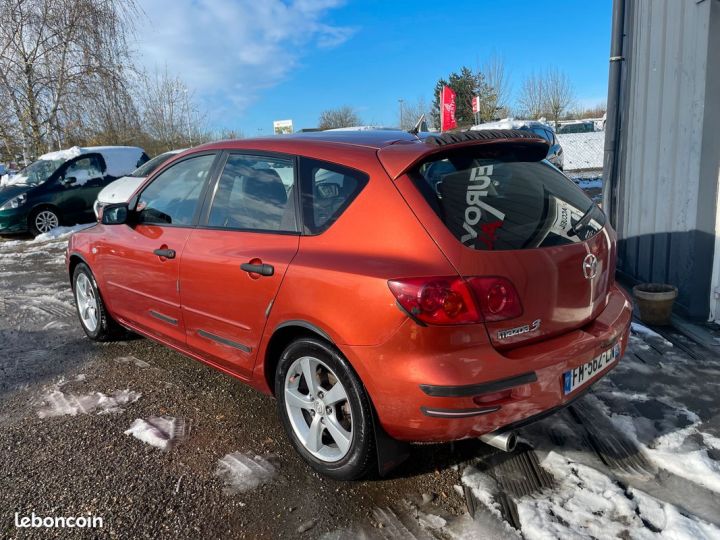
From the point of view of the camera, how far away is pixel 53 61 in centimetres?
1584

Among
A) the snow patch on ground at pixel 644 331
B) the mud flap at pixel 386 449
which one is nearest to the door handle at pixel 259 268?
the mud flap at pixel 386 449

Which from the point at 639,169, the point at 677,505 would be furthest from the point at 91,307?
the point at 639,169

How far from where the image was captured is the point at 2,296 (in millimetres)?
6785

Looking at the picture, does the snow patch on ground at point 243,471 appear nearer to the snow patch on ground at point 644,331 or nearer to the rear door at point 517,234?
the rear door at point 517,234

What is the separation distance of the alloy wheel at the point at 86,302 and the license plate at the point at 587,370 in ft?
12.7

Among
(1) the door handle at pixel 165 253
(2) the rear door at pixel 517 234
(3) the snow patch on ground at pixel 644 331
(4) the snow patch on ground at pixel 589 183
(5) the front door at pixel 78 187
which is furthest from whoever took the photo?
(4) the snow patch on ground at pixel 589 183

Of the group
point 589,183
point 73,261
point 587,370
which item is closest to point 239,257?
point 587,370

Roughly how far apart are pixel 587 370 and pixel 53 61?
18.0 metres

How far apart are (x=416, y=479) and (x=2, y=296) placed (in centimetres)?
636

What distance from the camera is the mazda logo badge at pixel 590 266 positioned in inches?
101

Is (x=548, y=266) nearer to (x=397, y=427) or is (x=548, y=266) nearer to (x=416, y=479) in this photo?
(x=397, y=427)

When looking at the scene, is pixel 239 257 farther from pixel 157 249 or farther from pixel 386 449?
pixel 386 449

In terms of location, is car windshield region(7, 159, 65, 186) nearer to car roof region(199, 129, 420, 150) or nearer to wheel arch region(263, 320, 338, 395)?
car roof region(199, 129, 420, 150)

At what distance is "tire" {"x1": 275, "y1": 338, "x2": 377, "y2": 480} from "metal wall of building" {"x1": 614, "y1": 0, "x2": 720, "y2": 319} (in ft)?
12.4
